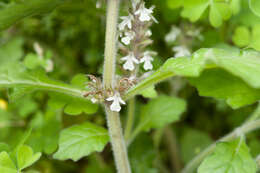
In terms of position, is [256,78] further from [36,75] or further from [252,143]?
[252,143]

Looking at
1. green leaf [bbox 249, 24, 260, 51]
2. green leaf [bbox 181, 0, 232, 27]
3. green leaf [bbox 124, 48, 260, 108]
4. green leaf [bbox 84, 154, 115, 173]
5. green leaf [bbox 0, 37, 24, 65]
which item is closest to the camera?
green leaf [bbox 124, 48, 260, 108]

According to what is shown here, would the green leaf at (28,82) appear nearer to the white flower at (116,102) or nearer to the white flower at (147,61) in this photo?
the white flower at (116,102)

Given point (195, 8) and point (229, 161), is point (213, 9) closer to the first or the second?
point (195, 8)

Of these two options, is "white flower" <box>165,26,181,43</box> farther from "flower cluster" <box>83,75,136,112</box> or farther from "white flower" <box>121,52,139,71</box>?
"flower cluster" <box>83,75,136,112</box>

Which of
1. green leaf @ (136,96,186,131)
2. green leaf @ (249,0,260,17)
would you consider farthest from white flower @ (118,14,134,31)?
green leaf @ (136,96,186,131)

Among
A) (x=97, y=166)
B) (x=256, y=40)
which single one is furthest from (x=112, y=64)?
(x=97, y=166)
